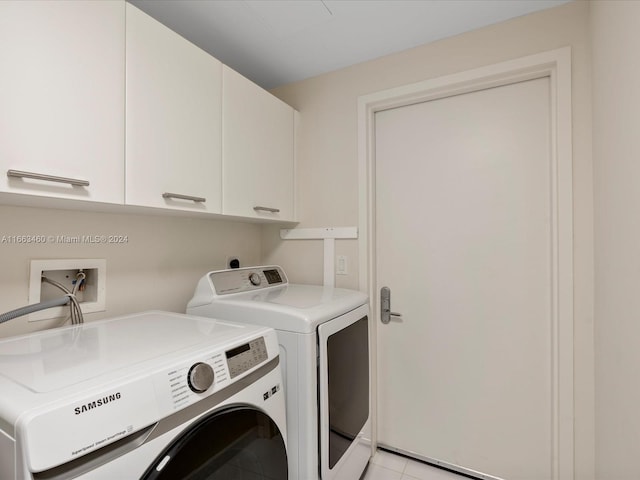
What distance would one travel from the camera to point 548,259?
1.47 m

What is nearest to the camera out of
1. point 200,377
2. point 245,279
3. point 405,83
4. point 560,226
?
point 200,377

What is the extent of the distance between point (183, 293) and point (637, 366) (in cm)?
176

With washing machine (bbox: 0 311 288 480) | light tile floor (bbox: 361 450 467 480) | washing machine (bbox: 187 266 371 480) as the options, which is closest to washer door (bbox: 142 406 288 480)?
washing machine (bbox: 0 311 288 480)

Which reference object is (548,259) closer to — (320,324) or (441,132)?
(441,132)

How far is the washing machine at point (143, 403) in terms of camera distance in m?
0.53

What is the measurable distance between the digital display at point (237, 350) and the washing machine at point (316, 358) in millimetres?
228

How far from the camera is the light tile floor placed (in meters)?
1.62

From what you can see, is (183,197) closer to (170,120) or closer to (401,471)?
(170,120)

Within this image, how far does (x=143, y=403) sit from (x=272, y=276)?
1.19 meters

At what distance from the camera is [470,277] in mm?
1624

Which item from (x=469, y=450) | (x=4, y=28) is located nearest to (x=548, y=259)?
(x=469, y=450)

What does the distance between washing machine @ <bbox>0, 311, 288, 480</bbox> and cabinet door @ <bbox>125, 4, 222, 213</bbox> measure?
50cm

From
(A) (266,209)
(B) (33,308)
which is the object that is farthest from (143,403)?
(A) (266,209)

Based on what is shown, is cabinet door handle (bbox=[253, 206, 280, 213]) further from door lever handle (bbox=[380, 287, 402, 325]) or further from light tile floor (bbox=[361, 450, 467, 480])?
light tile floor (bbox=[361, 450, 467, 480])
